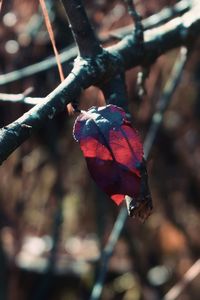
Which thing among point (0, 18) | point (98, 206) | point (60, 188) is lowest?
point (98, 206)

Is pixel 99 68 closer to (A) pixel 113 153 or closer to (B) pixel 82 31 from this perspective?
(B) pixel 82 31

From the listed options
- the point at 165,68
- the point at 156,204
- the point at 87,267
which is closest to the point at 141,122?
the point at 165,68

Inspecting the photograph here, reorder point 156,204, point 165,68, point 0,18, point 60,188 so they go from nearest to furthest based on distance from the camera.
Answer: point 0,18 < point 60,188 < point 165,68 < point 156,204

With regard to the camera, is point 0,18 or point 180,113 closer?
point 0,18

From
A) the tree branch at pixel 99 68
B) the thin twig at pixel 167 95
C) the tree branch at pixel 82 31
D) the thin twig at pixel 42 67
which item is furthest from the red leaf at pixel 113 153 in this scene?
the thin twig at pixel 42 67

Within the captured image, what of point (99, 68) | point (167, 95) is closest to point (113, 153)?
point (99, 68)

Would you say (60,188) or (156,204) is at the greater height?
(60,188)

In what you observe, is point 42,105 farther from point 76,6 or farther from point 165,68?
point 165,68
